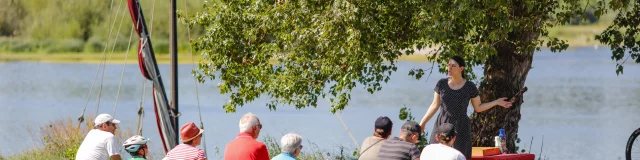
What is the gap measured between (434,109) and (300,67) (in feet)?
11.1

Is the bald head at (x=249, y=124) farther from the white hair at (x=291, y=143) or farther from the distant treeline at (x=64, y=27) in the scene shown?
the distant treeline at (x=64, y=27)

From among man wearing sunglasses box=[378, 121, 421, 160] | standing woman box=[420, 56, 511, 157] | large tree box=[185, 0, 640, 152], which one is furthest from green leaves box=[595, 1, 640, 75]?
man wearing sunglasses box=[378, 121, 421, 160]

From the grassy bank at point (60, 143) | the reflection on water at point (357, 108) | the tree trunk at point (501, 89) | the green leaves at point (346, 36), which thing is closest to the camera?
the green leaves at point (346, 36)

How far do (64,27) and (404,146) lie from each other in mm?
36216

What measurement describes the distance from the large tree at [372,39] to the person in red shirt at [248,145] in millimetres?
2631

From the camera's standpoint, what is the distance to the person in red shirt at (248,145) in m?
5.95

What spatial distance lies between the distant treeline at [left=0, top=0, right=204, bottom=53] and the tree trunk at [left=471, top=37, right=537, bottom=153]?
28537 mm

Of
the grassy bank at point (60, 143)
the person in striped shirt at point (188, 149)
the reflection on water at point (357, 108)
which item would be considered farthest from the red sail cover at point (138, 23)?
the reflection on water at point (357, 108)

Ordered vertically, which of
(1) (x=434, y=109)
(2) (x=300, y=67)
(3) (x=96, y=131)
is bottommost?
(3) (x=96, y=131)

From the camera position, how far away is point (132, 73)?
36375mm

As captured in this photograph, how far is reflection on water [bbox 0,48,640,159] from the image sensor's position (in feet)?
60.7

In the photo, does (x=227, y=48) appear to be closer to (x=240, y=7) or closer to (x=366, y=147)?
(x=240, y=7)

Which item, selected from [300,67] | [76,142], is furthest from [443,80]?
[76,142]

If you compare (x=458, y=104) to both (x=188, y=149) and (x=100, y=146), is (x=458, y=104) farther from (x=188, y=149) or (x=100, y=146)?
(x=100, y=146)
